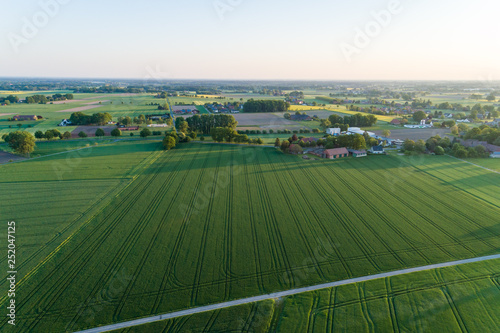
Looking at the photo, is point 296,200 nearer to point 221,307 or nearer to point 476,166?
point 221,307

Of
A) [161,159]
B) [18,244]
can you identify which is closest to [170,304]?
[18,244]

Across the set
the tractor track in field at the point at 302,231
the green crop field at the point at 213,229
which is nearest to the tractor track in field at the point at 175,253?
the green crop field at the point at 213,229

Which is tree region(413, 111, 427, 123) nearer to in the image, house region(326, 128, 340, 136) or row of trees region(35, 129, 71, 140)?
house region(326, 128, 340, 136)

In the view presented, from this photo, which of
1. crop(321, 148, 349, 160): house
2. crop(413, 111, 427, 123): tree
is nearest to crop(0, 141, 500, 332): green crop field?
crop(321, 148, 349, 160): house

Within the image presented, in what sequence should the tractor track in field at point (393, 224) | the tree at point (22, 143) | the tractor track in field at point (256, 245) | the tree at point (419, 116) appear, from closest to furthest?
the tractor track in field at point (256, 245) < the tractor track in field at point (393, 224) < the tree at point (22, 143) < the tree at point (419, 116)

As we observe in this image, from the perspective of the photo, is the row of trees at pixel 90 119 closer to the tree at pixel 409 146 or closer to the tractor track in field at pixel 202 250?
the tractor track in field at pixel 202 250

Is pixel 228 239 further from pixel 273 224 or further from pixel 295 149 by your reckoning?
pixel 295 149

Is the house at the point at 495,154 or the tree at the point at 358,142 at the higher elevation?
the tree at the point at 358,142
